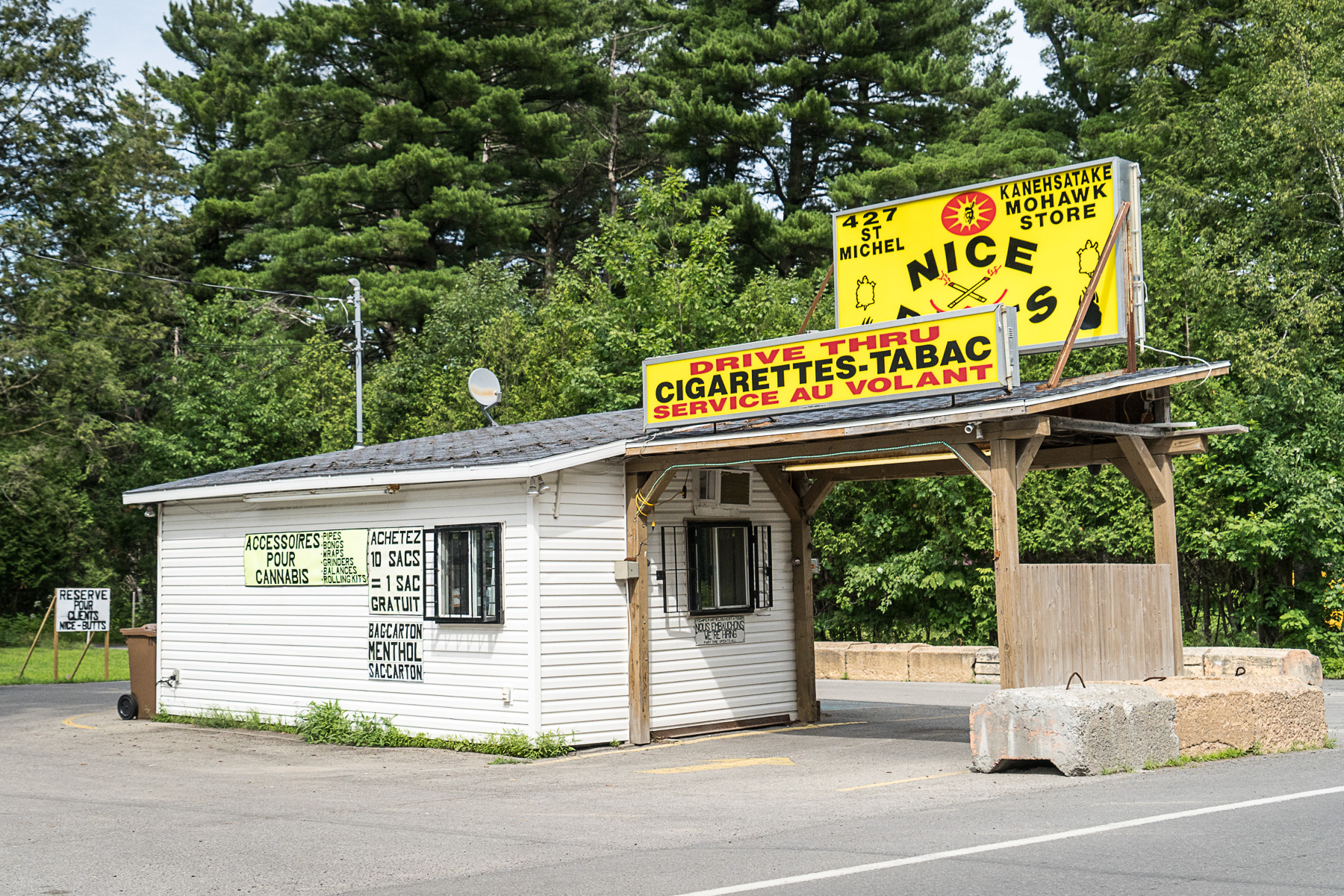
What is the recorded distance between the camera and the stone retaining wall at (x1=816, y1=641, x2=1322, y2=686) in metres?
19.1

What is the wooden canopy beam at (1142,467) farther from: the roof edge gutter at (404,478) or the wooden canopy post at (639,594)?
the roof edge gutter at (404,478)

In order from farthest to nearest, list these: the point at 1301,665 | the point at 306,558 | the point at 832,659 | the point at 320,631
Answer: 1. the point at 832,659
2. the point at 1301,665
3. the point at 306,558
4. the point at 320,631

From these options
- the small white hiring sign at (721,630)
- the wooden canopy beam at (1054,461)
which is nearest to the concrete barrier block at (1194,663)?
the wooden canopy beam at (1054,461)

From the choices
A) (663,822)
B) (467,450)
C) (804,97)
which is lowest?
(663,822)

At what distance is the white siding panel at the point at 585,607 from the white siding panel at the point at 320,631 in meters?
0.27

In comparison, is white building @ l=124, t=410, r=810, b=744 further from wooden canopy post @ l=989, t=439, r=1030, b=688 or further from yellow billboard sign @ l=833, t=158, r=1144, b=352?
wooden canopy post @ l=989, t=439, r=1030, b=688

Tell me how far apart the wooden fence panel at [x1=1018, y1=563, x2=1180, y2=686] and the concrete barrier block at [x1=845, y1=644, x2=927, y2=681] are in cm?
1032

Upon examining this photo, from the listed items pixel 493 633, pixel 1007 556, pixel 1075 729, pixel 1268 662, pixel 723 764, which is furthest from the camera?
pixel 1268 662

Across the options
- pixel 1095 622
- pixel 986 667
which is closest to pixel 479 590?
pixel 1095 622

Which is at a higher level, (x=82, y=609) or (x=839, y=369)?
(x=839, y=369)

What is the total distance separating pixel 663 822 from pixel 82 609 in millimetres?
18879

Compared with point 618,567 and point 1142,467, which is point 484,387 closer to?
point 618,567

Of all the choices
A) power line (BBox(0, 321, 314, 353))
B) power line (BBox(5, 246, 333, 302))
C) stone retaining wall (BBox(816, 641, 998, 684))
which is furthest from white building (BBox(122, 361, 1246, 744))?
power line (BBox(5, 246, 333, 302))

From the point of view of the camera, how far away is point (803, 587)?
1628cm
